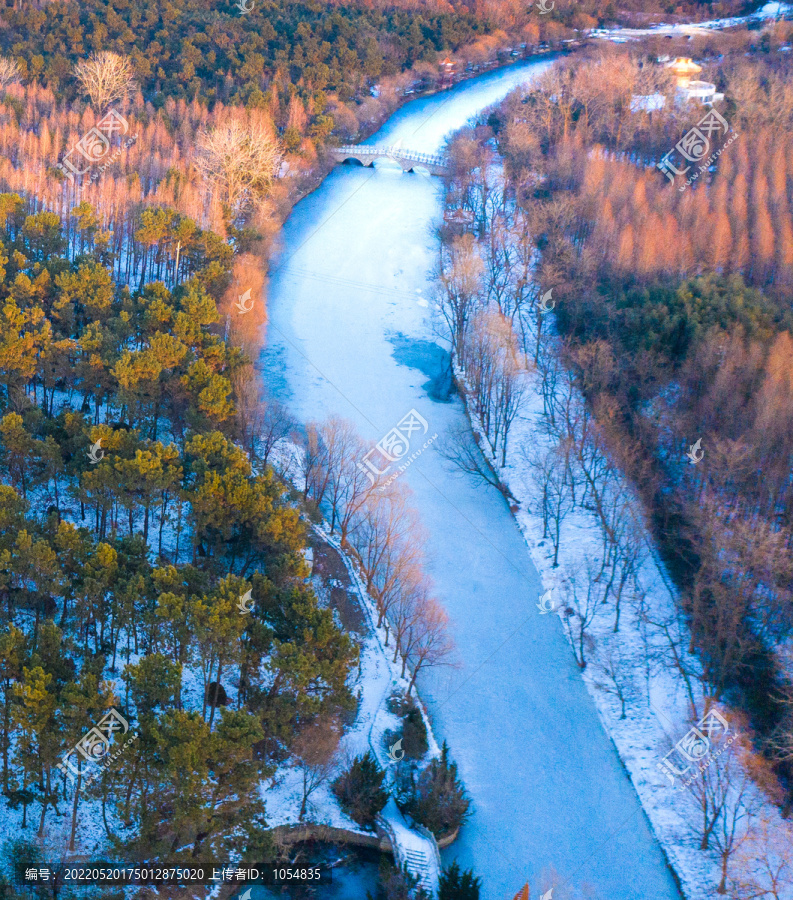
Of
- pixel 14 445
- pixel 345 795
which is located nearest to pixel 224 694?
pixel 345 795

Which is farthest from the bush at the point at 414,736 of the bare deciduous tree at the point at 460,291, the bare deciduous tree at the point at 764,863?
the bare deciduous tree at the point at 460,291

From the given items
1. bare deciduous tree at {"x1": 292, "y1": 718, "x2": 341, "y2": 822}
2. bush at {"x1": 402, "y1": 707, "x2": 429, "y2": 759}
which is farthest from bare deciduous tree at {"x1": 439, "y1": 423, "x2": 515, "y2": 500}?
bare deciduous tree at {"x1": 292, "y1": 718, "x2": 341, "y2": 822}

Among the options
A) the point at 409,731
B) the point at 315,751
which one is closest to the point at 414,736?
the point at 409,731

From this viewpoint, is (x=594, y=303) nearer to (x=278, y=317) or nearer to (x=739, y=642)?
(x=278, y=317)

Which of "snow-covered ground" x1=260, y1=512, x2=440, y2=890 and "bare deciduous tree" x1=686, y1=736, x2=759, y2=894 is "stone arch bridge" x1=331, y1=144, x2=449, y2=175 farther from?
"bare deciduous tree" x1=686, y1=736, x2=759, y2=894

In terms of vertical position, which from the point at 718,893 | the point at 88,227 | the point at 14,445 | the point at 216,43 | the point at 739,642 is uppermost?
the point at 216,43

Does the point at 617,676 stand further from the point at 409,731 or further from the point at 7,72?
the point at 7,72

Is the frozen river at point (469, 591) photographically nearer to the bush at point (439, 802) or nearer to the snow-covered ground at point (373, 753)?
the bush at point (439, 802)
